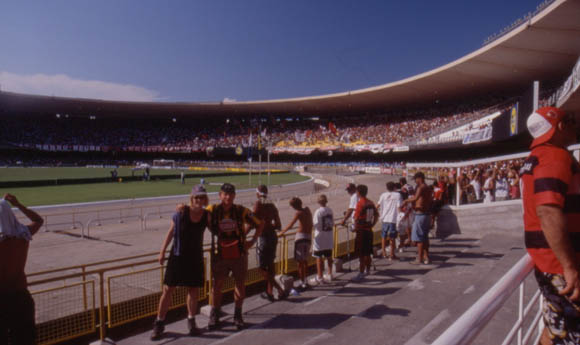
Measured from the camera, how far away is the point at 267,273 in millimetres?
5910

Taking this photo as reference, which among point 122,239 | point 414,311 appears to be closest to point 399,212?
point 414,311

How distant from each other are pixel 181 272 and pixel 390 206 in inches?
199

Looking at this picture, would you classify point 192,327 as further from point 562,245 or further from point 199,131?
point 199,131

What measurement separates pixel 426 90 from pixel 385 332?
48.0m

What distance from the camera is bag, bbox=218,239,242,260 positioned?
480 cm

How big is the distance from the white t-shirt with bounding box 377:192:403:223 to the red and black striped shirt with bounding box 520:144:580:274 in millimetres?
6063

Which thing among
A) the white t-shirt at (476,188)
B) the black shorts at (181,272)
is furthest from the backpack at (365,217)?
the white t-shirt at (476,188)

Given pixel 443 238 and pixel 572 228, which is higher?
pixel 572 228

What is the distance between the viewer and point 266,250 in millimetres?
5820

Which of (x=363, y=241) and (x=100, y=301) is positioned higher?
(x=363, y=241)

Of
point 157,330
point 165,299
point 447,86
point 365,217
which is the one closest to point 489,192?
point 365,217

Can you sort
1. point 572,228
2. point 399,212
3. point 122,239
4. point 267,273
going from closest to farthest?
point 572,228 < point 267,273 < point 399,212 < point 122,239

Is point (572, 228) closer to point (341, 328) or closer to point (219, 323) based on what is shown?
point (341, 328)

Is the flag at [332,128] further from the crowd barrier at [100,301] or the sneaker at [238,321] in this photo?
the sneaker at [238,321]
